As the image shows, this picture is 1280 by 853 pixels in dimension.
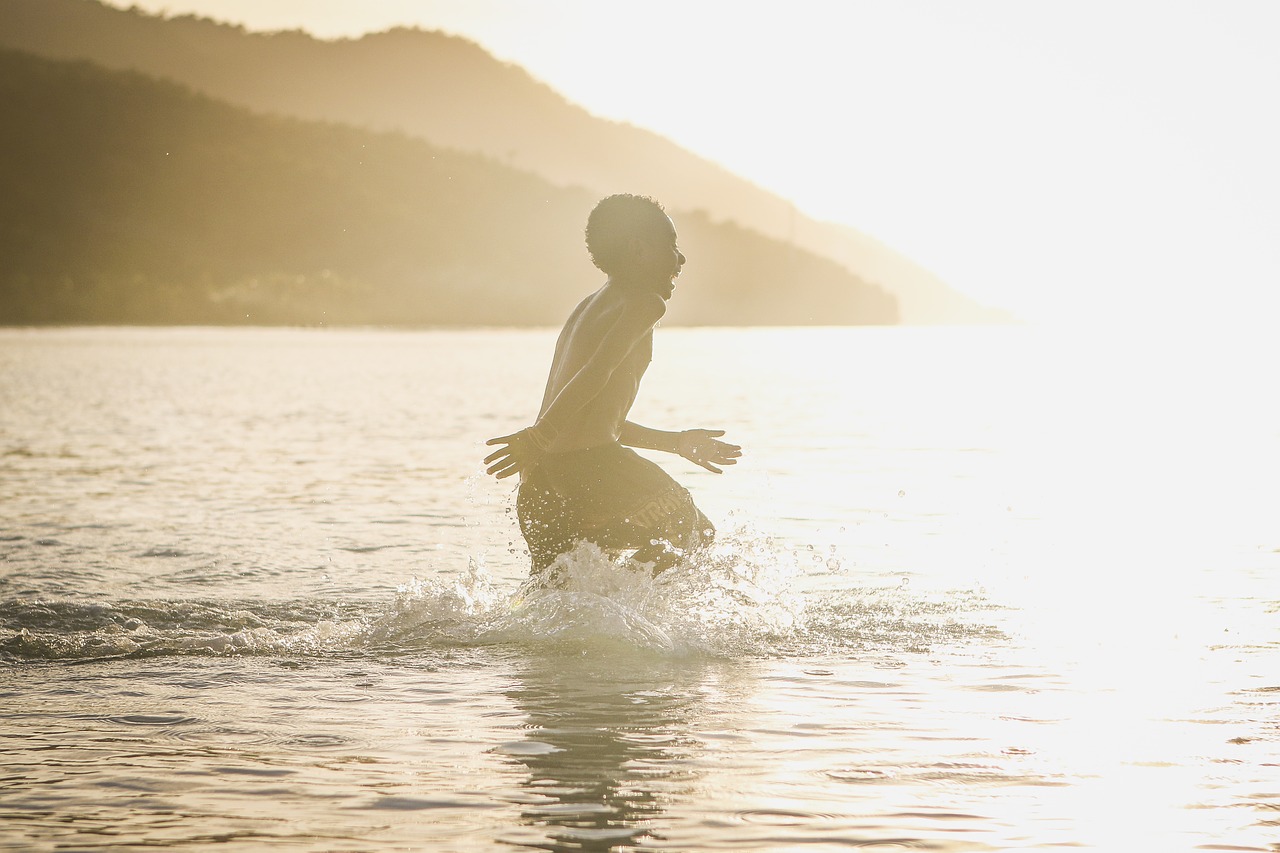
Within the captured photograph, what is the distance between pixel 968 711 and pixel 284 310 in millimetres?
176965

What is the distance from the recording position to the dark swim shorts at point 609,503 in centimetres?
730

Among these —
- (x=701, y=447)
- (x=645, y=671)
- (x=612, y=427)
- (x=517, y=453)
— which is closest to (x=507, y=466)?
(x=517, y=453)

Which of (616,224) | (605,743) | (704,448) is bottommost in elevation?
(605,743)

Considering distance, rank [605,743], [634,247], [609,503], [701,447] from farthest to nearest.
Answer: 1. [701,447]
2. [609,503]
3. [634,247]
4. [605,743]

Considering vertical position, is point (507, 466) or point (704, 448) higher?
point (704, 448)

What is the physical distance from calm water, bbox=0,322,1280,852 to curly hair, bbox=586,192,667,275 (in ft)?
5.61

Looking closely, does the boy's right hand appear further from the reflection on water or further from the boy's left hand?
the reflection on water

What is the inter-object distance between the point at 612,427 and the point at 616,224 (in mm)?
1024

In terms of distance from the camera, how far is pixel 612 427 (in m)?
7.37

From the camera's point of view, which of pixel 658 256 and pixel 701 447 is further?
pixel 701 447

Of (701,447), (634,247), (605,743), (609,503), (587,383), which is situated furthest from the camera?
(701,447)

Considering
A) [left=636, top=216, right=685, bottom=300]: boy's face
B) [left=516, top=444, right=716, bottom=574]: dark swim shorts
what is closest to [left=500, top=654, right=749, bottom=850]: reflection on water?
[left=516, top=444, right=716, bottom=574]: dark swim shorts

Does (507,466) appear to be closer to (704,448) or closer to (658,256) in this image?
(704,448)

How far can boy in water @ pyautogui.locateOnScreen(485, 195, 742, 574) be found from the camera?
7117mm
